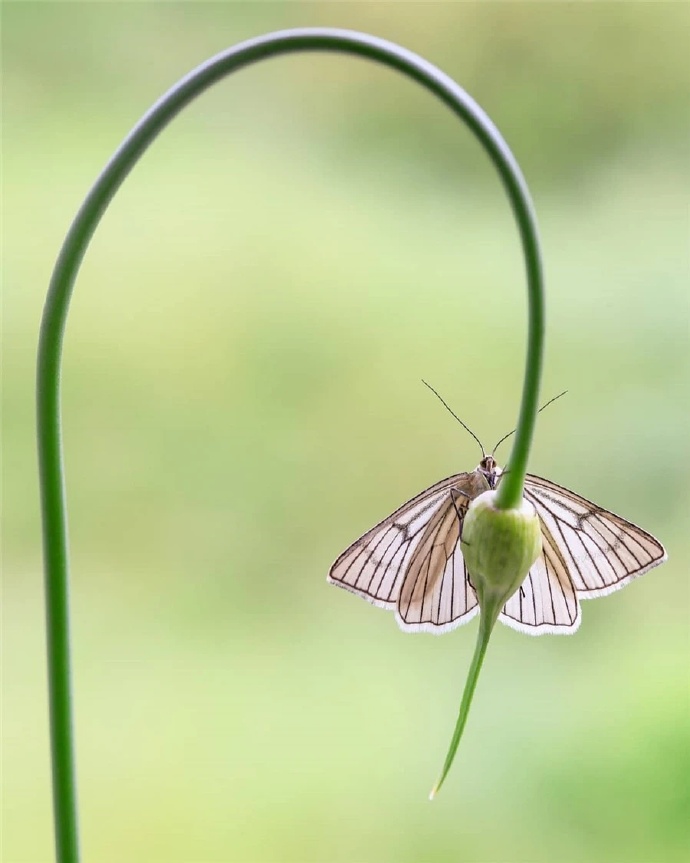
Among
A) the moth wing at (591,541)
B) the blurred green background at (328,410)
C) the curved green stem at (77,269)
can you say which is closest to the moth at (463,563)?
the moth wing at (591,541)

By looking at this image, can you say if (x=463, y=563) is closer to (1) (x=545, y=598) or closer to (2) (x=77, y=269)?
(1) (x=545, y=598)

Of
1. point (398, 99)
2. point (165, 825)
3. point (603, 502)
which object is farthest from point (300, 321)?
point (165, 825)

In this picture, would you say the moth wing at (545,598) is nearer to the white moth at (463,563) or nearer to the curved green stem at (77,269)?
the white moth at (463,563)

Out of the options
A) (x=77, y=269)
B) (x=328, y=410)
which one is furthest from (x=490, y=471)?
(x=328, y=410)

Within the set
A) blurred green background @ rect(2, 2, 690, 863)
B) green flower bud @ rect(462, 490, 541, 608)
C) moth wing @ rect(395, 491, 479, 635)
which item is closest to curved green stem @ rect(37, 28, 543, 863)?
green flower bud @ rect(462, 490, 541, 608)

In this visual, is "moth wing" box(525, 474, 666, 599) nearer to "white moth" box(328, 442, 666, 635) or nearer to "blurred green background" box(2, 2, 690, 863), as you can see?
"white moth" box(328, 442, 666, 635)

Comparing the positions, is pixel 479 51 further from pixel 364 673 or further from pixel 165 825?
pixel 165 825

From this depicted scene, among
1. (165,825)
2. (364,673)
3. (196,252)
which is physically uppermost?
(196,252)

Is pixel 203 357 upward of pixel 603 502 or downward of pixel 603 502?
upward
